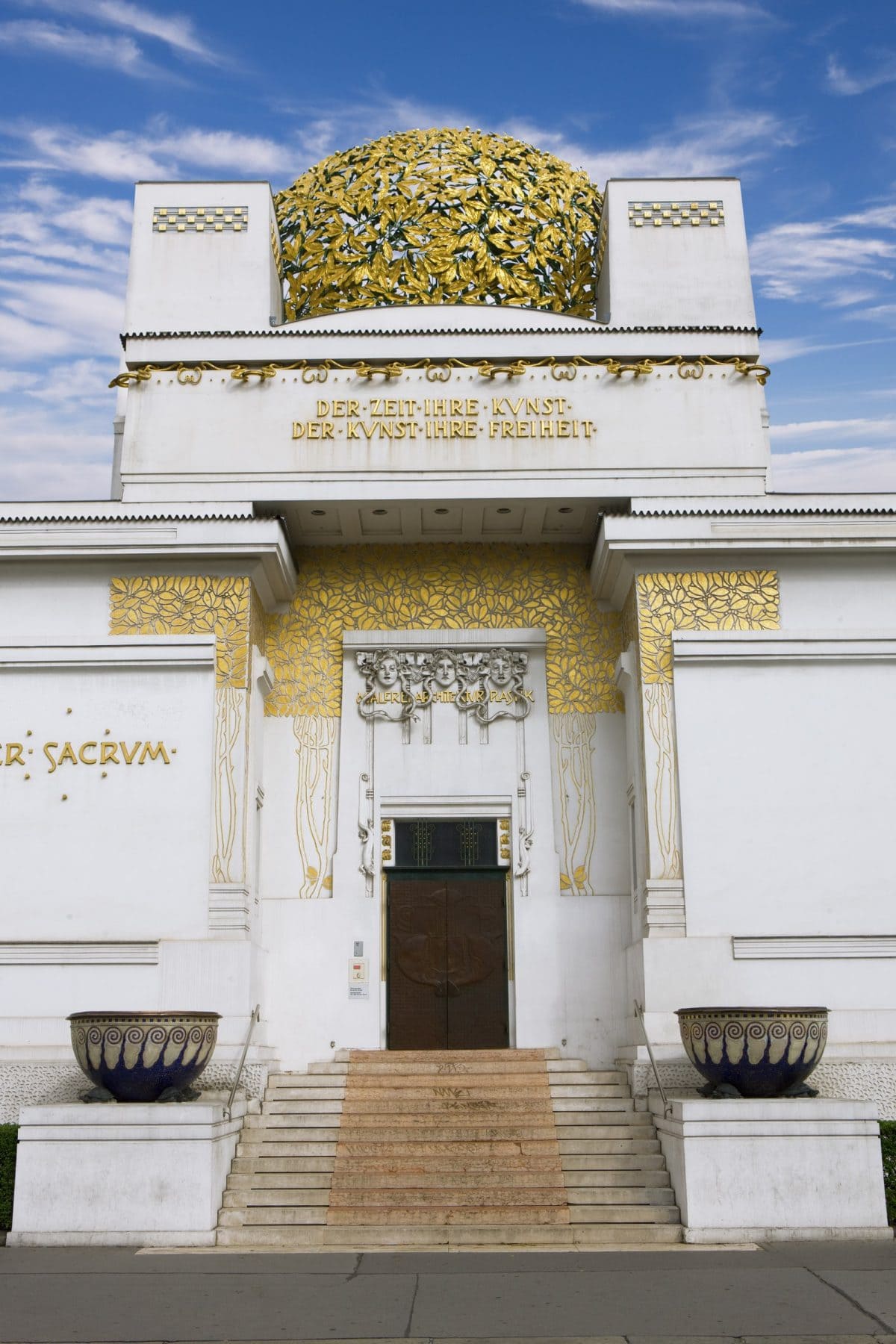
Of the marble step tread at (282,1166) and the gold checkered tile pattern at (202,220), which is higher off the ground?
the gold checkered tile pattern at (202,220)

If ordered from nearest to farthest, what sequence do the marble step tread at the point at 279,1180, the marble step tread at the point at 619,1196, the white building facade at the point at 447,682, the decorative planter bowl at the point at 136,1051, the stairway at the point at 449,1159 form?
the stairway at the point at 449,1159
the marble step tread at the point at 619,1196
the decorative planter bowl at the point at 136,1051
the marble step tread at the point at 279,1180
the white building facade at the point at 447,682

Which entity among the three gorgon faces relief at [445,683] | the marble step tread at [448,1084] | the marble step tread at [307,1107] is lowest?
the marble step tread at [307,1107]

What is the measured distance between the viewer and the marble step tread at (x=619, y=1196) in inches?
414

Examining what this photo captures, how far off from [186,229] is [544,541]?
539cm

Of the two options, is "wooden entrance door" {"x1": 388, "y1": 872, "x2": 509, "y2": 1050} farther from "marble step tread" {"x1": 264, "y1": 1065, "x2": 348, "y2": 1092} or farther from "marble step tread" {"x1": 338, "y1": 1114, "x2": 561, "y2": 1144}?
"marble step tread" {"x1": 338, "y1": 1114, "x2": 561, "y2": 1144}

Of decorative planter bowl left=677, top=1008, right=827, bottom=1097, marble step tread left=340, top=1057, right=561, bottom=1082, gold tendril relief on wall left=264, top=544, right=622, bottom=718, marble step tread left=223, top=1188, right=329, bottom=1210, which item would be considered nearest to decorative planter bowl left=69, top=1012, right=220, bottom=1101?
marble step tread left=223, top=1188, right=329, bottom=1210

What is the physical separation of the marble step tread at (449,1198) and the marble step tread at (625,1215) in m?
0.16

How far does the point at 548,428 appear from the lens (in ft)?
46.6

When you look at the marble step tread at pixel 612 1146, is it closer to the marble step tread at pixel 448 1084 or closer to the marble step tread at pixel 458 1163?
the marble step tread at pixel 458 1163

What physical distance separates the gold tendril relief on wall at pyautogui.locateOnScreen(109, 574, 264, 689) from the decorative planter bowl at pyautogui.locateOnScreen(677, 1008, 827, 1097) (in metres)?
5.74

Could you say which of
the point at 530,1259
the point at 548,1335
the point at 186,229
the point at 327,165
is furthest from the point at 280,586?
the point at 548,1335

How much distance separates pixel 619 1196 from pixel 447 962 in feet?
12.9

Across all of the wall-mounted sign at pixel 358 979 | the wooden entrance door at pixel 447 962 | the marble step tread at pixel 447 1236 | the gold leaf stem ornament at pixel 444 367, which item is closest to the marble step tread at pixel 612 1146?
the marble step tread at pixel 447 1236

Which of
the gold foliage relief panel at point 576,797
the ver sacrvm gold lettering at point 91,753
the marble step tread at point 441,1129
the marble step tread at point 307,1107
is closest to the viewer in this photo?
the marble step tread at point 441,1129
